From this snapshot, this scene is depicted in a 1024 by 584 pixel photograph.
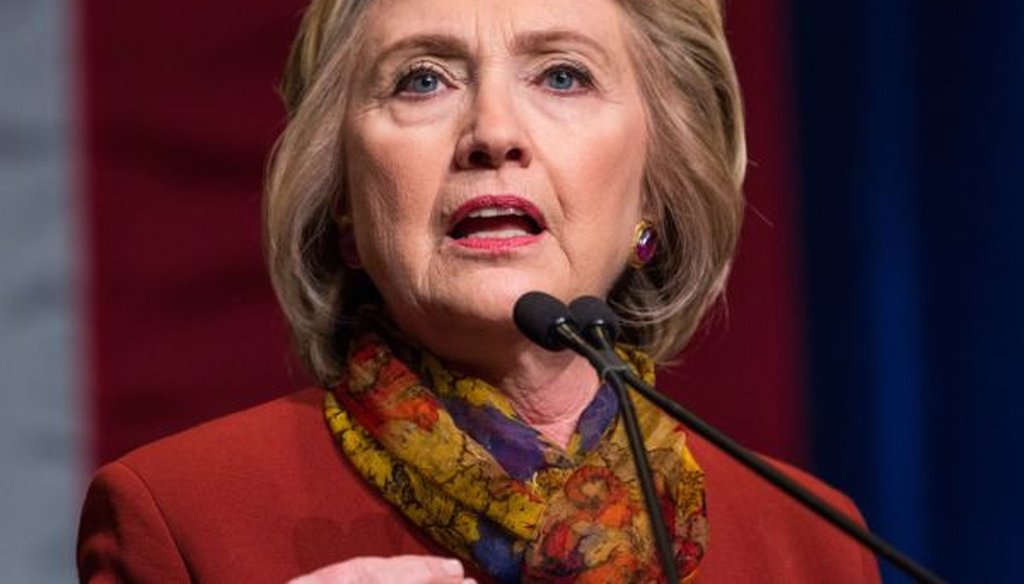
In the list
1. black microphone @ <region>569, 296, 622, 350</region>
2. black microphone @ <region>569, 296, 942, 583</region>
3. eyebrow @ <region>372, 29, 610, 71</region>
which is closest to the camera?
black microphone @ <region>569, 296, 942, 583</region>

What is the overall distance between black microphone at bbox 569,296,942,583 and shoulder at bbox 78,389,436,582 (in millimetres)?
434

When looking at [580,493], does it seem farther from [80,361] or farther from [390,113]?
[80,361]

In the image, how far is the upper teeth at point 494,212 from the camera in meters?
2.07

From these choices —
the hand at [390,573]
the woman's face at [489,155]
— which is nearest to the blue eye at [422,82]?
the woman's face at [489,155]

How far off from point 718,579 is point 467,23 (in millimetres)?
588

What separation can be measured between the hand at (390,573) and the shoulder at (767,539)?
488 millimetres

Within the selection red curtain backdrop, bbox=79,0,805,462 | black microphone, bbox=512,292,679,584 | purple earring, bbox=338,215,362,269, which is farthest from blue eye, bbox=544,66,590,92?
red curtain backdrop, bbox=79,0,805,462

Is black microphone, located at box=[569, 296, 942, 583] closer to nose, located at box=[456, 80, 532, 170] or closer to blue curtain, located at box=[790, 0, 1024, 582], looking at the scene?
nose, located at box=[456, 80, 532, 170]

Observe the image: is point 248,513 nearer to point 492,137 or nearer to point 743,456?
point 492,137

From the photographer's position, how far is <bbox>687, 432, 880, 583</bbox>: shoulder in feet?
7.50

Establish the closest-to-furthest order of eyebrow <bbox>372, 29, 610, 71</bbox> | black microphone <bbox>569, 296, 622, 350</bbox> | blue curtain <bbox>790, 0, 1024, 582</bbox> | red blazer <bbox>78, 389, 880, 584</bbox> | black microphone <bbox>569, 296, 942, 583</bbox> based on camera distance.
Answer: black microphone <bbox>569, 296, 942, 583</bbox>
black microphone <bbox>569, 296, 622, 350</bbox>
red blazer <bbox>78, 389, 880, 584</bbox>
eyebrow <bbox>372, 29, 610, 71</bbox>
blue curtain <bbox>790, 0, 1024, 582</bbox>

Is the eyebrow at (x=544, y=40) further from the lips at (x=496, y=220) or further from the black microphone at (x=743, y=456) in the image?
the black microphone at (x=743, y=456)

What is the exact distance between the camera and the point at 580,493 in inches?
83.0

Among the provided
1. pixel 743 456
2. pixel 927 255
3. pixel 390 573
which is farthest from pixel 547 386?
pixel 927 255
